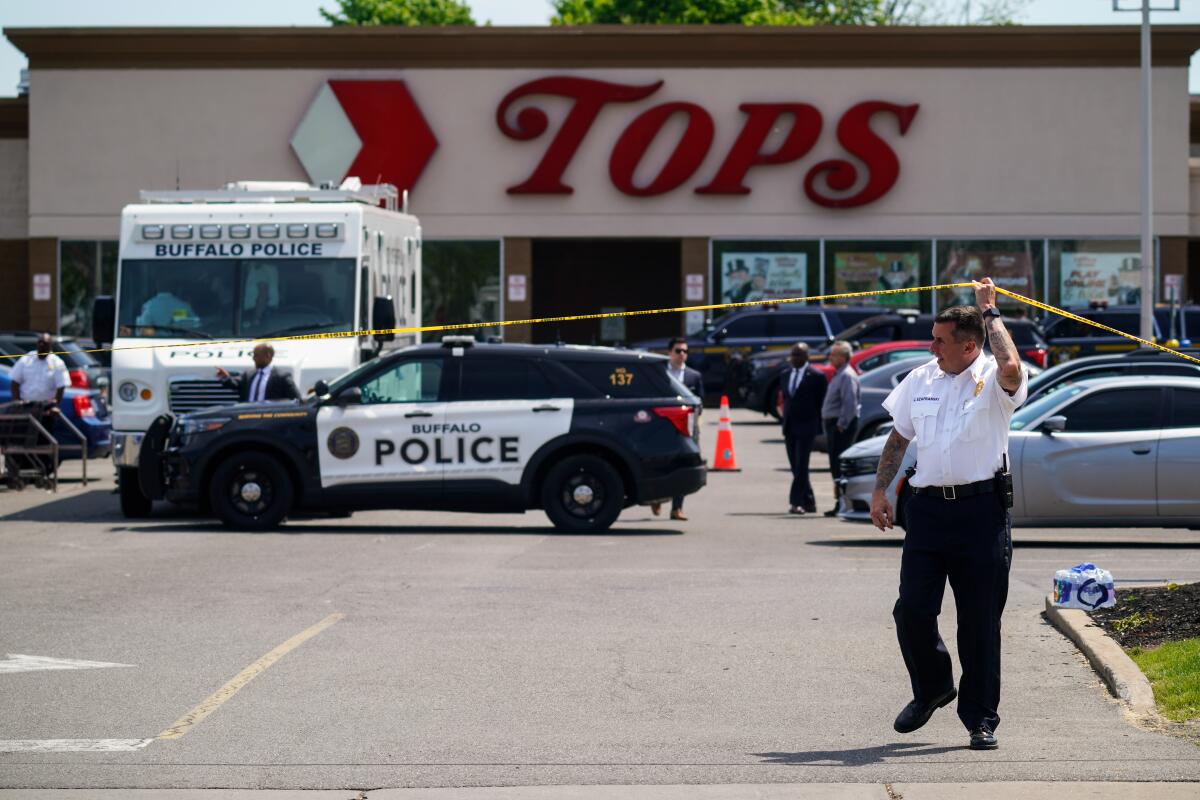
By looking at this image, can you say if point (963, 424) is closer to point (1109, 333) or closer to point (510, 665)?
point (510, 665)

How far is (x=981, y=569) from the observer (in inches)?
292

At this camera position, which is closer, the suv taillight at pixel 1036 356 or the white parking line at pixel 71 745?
the white parking line at pixel 71 745

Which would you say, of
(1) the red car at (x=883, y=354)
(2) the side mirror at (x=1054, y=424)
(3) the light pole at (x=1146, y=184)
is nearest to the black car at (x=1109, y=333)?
(3) the light pole at (x=1146, y=184)

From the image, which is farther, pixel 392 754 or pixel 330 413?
pixel 330 413

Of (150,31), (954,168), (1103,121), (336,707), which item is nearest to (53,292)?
(150,31)

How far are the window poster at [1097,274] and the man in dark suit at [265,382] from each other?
2438cm

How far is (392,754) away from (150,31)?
32611mm

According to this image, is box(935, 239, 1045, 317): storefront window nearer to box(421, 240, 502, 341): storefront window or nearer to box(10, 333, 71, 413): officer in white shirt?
box(421, 240, 502, 341): storefront window

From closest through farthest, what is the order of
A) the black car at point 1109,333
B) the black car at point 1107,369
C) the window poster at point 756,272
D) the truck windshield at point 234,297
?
1. the black car at point 1107,369
2. the truck windshield at point 234,297
3. the black car at point 1109,333
4. the window poster at point 756,272

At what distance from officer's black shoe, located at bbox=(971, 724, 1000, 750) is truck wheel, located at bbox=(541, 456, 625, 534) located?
9355 millimetres

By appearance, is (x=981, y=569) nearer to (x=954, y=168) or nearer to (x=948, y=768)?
(x=948, y=768)

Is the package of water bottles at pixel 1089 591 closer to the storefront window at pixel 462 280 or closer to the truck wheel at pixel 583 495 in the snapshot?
the truck wheel at pixel 583 495

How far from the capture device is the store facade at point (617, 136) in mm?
37531

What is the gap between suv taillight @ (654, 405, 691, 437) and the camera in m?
16.7
